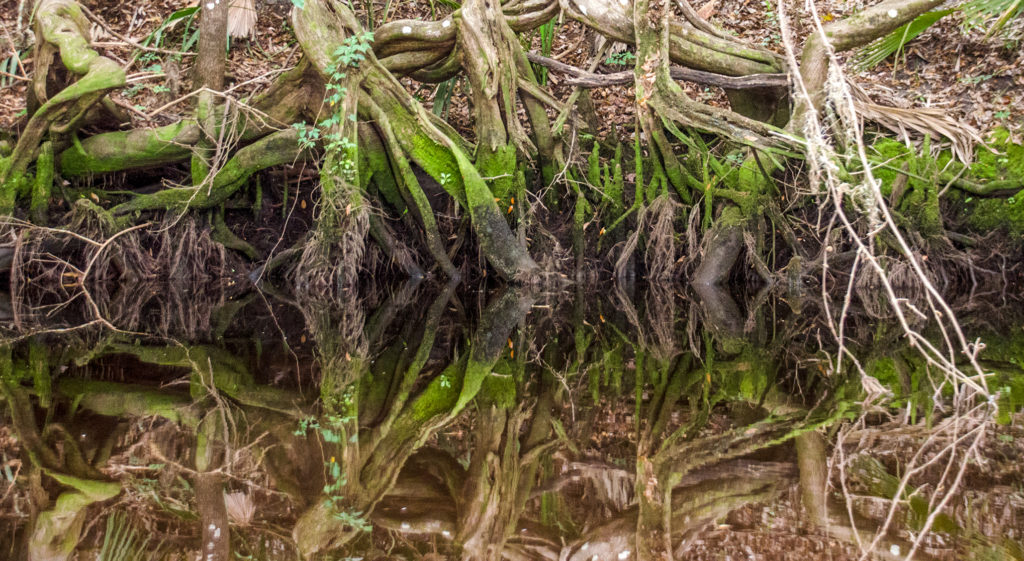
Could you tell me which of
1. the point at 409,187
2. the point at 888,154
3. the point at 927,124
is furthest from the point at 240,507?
the point at 927,124

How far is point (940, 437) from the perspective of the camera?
2.54 metres

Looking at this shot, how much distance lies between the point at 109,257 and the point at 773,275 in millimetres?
6622

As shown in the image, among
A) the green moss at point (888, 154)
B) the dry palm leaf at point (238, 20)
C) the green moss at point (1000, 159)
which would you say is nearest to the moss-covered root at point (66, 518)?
the green moss at point (888, 154)

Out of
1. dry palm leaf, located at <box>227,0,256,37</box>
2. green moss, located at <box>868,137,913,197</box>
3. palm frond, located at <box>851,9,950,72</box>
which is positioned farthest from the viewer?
dry palm leaf, located at <box>227,0,256,37</box>

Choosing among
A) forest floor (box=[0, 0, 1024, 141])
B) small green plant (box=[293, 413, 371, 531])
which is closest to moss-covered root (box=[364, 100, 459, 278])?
forest floor (box=[0, 0, 1024, 141])

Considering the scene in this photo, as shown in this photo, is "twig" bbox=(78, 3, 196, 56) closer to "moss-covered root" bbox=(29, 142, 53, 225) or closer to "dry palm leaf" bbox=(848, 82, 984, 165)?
"moss-covered root" bbox=(29, 142, 53, 225)

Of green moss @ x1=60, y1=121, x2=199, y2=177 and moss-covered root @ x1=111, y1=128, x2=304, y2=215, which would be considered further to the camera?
moss-covered root @ x1=111, y1=128, x2=304, y2=215

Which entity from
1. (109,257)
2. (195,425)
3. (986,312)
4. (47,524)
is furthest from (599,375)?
(109,257)

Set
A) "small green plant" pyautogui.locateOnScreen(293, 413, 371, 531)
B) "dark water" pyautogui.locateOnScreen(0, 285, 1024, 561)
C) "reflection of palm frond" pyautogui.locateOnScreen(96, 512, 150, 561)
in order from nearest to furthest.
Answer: "reflection of palm frond" pyautogui.locateOnScreen(96, 512, 150, 561) → "dark water" pyautogui.locateOnScreen(0, 285, 1024, 561) → "small green plant" pyautogui.locateOnScreen(293, 413, 371, 531)

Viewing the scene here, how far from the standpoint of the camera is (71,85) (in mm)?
7305

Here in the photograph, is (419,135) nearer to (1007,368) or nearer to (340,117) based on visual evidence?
(340,117)

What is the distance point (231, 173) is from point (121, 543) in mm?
6932

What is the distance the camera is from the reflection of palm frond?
68.7 inches

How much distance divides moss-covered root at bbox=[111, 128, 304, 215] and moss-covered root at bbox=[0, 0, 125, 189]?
927 mm
